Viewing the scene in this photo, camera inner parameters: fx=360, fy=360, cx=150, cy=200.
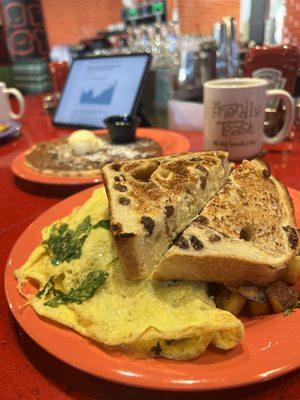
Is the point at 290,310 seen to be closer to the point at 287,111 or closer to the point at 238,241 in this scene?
the point at 238,241

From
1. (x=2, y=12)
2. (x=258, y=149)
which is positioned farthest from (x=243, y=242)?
(x=2, y=12)

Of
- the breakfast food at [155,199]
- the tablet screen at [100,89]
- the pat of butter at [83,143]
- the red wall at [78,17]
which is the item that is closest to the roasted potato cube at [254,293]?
the breakfast food at [155,199]

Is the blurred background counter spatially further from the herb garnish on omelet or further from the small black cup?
the herb garnish on omelet

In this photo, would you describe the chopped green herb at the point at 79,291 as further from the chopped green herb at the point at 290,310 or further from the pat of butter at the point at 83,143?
the pat of butter at the point at 83,143

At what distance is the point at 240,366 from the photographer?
0.53 m

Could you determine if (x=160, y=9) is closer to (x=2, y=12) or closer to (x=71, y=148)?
(x=2, y=12)

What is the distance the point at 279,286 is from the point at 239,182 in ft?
0.96

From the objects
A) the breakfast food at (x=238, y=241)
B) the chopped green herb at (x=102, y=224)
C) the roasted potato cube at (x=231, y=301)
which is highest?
the breakfast food at (x=238, y=241)

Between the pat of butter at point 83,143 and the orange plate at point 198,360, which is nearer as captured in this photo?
the orange plate at point 198,360

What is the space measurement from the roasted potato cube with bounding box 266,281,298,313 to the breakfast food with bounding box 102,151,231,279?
0.16 m

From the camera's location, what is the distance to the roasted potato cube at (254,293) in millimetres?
660

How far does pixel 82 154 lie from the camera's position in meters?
1.55

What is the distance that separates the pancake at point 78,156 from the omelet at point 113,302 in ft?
1.72

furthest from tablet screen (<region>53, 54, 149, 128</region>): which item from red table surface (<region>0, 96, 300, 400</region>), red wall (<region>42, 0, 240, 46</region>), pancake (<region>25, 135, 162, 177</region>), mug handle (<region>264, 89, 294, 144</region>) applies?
red wall (<region>42, 0, 240, 46</region>)
